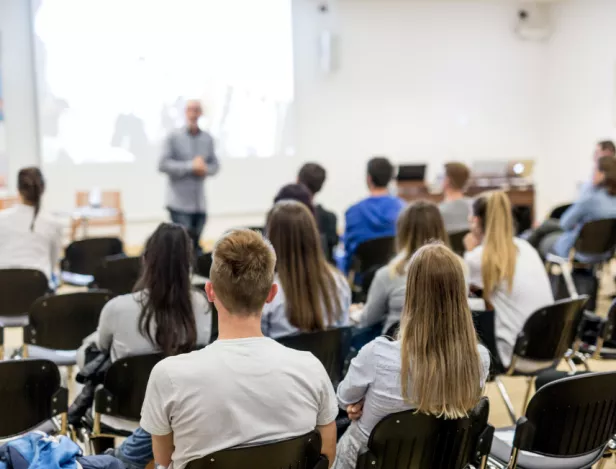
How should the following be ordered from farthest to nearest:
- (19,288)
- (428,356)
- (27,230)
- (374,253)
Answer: (374,253) < (27,230) < (19,288) < (428,356)

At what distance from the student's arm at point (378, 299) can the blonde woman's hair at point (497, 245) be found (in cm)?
53

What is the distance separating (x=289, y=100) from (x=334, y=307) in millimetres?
6313

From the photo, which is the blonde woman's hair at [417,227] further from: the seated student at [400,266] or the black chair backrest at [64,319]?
the black chair backrest at [64,319]

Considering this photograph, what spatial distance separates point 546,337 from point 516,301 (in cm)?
23

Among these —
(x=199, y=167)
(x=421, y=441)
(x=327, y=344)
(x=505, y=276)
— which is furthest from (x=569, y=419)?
(x=199, y=167)

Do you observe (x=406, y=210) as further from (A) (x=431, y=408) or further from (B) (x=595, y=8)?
(B) (x=595, y=8)

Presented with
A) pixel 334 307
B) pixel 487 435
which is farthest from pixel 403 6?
pixel 487 435

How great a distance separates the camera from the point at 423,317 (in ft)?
6.78

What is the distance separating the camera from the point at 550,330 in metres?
3.34

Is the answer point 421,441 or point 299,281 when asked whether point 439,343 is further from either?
point 299,281

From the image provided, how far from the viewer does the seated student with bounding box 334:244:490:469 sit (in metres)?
2.03

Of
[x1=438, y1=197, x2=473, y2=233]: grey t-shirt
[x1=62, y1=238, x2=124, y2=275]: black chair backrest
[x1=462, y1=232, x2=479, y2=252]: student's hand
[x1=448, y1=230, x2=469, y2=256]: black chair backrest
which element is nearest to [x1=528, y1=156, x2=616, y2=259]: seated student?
[x1=438, y1=197, x2=473, y2=233]: grey t-shirt

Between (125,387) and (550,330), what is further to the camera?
(550,330)

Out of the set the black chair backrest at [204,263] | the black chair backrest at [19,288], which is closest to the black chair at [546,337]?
the black chair backrest at [204,263]
